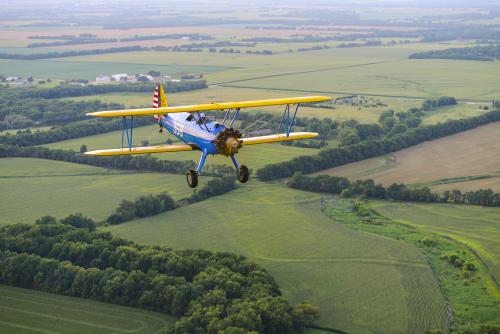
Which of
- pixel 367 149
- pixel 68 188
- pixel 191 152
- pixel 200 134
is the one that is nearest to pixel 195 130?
pixel 200 134

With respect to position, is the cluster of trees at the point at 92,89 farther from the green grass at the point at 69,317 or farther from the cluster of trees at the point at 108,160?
the green grass at the point at 69,317

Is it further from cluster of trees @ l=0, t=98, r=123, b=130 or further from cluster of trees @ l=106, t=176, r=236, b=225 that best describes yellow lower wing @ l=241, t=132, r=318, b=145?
cluster of trees @ l=0, t=98, r=123, b=130

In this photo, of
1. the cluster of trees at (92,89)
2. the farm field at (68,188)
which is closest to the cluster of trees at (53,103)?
the cluster of trees at (92,89)

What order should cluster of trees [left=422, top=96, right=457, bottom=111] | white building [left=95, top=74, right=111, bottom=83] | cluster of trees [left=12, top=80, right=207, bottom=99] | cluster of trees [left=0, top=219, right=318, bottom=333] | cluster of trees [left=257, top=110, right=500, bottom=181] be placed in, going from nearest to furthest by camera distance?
cluster of trees [left=0, top=219, right=318, bottom=333], cluster of trees [left=257, top=110, right=500, bottom=181], cluster of trees [left=422, top=96, right=457, bottom=111], cluster of trees [left=12, top=80, right=207, bottom=99], white building [left=95, top=74, right=111, bottom=83]

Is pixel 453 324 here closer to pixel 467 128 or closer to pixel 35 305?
pixel 35 305

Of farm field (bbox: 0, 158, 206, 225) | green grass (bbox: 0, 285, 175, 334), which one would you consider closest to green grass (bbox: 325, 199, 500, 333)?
farm field (bbox: 0, 158, 206, 225)
